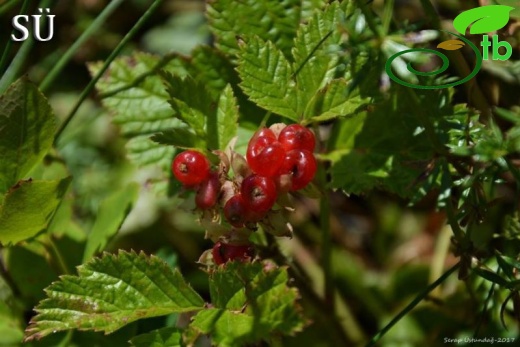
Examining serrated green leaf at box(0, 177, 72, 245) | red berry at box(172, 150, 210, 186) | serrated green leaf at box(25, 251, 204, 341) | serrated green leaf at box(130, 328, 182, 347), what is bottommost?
serrated green leaf at box(130, 328, 182, 347)

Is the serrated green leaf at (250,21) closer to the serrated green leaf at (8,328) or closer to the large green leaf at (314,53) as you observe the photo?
the large green leaf at (314,53)

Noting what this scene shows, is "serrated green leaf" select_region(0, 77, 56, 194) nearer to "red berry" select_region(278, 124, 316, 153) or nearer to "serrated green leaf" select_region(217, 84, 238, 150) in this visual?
"serrated green leaf" select_region(217, 84, 238, 150)

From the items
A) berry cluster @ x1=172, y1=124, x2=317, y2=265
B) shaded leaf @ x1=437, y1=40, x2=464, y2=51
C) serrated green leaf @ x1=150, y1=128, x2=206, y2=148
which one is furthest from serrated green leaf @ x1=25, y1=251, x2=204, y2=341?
shaded leaf @ x1=437, y1=40, x2=464, y2=51

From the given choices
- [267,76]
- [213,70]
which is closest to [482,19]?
[267,76]

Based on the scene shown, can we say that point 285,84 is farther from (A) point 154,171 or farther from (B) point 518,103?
(A) point 154,171

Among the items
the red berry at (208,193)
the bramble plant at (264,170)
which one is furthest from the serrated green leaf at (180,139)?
the red berry at (208,193)

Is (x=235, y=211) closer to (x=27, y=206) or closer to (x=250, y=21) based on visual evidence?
(x=27, y=206)
